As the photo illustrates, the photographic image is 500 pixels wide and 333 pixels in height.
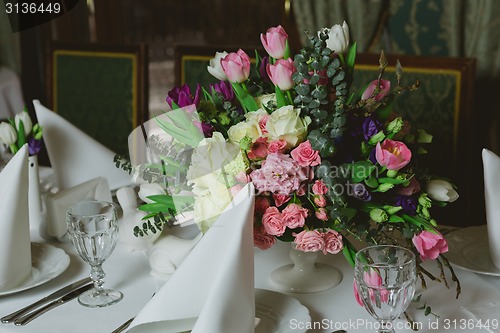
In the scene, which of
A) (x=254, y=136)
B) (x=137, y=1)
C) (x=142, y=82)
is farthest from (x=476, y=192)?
(x=137, y=1)

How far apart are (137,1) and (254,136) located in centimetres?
413

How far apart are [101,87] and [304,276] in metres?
1.43

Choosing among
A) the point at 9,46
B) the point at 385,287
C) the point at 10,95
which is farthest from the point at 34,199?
the point at 9,46

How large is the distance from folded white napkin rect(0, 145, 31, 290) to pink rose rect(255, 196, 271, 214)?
0.43m

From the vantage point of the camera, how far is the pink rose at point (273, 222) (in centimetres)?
102

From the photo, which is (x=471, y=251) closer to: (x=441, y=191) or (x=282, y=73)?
(x=441, y=191)

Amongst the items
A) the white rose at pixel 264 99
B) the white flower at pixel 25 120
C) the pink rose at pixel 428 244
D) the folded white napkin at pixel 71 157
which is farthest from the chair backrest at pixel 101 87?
the pink rose at pixel 428 244

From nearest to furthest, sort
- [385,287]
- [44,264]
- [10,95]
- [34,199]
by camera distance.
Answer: [385,287] → [44,264] → [34,199] → [10,95]

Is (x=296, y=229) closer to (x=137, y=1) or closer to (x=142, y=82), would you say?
(x=142, y=82)

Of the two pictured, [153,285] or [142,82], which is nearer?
[153,285]

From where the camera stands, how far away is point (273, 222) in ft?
3.35

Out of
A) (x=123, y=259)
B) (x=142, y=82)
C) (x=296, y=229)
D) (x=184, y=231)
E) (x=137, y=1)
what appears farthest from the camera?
(x=137, y=1)

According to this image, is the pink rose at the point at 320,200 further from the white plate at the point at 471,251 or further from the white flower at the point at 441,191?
the white plate at the point at 471,251

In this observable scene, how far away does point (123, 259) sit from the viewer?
1302mm
